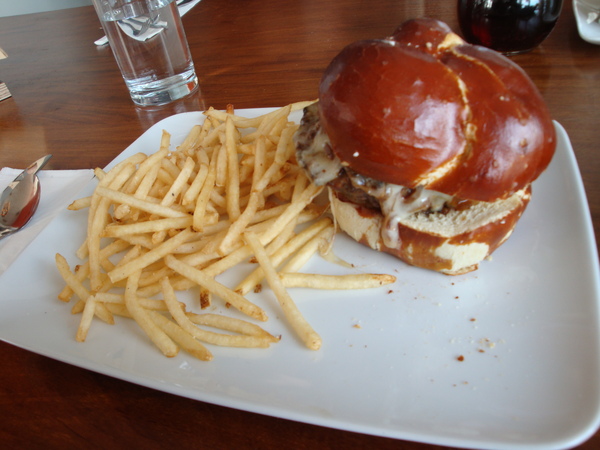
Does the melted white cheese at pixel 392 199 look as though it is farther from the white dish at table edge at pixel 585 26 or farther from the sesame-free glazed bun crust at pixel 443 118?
the white dish at table edge at pixel 585 26

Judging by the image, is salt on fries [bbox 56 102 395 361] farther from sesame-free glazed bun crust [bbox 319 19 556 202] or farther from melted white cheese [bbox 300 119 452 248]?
sesame-free glazed bun crust [bbox 319 19 556 202]

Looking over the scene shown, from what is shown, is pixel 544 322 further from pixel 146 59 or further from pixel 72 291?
pixel 146 59

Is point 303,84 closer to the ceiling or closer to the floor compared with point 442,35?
closer to the floor

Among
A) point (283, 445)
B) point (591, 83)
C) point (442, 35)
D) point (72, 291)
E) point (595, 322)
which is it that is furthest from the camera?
point (591, 83)

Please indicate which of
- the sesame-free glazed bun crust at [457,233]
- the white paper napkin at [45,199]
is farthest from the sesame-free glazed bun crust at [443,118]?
the white paper napkin at [45,199]

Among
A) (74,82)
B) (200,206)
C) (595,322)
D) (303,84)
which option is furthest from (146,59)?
(595,322)

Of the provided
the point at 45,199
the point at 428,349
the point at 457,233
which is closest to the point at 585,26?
the point at 457,233
